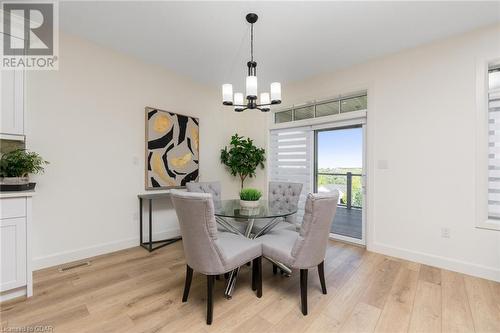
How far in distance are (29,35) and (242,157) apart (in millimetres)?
3127

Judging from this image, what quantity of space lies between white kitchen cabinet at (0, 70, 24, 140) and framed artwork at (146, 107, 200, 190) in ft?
4.48

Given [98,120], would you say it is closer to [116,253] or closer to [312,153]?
[116,253]

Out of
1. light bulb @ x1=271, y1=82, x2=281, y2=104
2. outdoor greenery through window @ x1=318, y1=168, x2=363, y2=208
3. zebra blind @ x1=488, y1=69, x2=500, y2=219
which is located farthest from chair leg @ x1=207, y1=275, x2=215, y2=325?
zebra blind @ x1=488, y1=69, x2=500, y2=219

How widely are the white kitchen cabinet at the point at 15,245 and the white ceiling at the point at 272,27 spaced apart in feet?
6.40

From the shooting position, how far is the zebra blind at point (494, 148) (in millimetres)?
2402

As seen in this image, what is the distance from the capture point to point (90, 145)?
9.37ft

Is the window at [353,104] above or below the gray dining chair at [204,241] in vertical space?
above

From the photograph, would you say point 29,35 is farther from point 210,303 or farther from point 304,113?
point 304,113

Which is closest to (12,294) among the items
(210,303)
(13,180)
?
(13,180)

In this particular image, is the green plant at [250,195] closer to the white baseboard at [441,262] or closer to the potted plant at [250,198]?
the potted plant at [250,198]

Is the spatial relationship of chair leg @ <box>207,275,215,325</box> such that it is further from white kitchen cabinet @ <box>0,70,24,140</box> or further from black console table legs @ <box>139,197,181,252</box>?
white kitchen cabinet @ <box>0,70,24,140</box>

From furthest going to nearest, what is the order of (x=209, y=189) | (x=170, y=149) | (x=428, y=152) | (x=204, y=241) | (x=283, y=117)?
(x=283, y=117)
(x=170, y=149)
(x=209, y=189)
(x=428, y=152)
(x=204, y=241)

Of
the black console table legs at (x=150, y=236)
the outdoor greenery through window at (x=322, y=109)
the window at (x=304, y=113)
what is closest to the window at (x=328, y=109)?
the outdoor greenery through window at (x=322, y=109)

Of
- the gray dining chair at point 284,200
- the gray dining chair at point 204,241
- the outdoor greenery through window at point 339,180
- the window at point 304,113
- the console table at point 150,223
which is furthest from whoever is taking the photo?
the outdoor greenery through window at point 339,180
